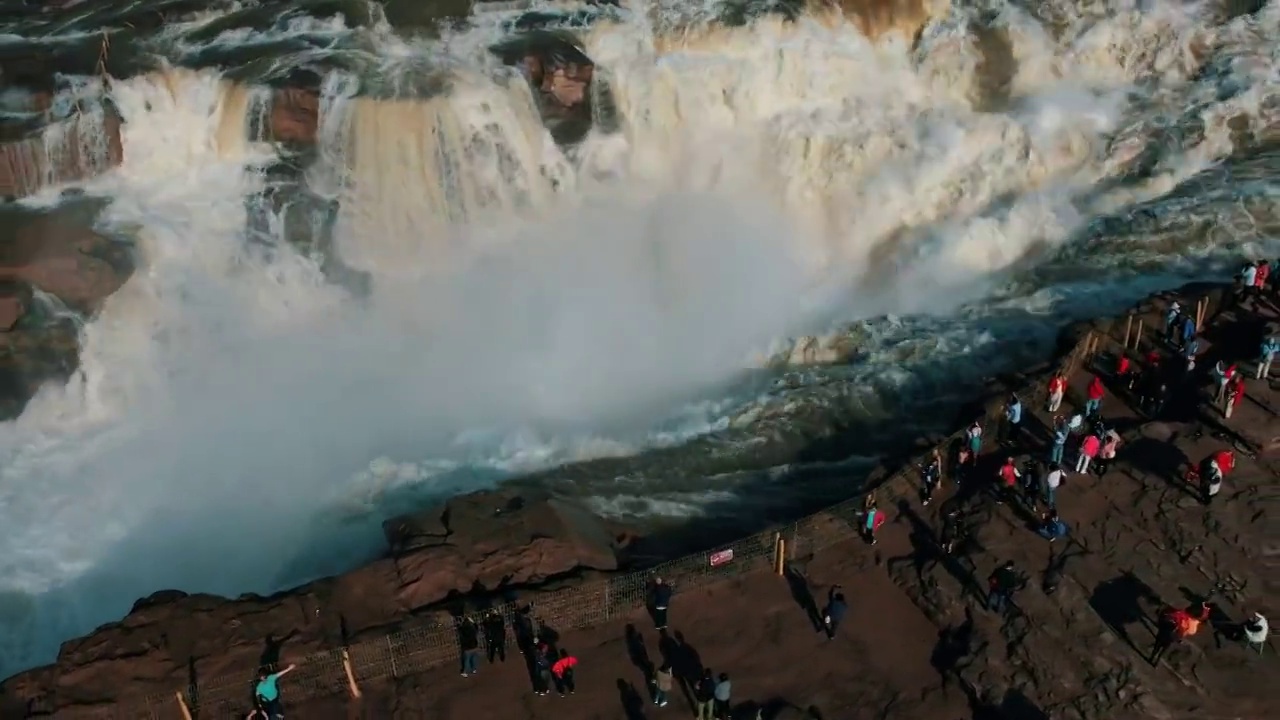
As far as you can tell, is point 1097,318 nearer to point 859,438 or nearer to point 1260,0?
point 859,438

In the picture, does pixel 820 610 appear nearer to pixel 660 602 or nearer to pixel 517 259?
pixel 660 602

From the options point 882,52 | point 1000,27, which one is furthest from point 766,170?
point 1000,27

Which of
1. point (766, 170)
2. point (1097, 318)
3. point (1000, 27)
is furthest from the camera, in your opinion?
point (1000, 27)

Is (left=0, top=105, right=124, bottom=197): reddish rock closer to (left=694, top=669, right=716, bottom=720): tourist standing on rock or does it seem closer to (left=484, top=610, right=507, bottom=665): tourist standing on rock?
(left=484, top=610, right=507, bottom=665): tourist standing on rock

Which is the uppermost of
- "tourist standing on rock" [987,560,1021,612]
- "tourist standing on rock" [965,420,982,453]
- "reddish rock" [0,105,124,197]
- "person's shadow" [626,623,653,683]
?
"reddish rock" [0,105,124,197]

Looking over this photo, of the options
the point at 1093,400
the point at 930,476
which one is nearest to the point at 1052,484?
the point at 930,476

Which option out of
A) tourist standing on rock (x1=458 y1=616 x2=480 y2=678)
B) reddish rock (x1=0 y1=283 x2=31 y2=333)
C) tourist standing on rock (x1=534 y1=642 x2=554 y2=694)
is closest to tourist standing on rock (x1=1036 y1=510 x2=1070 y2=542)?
tourist standing on rock (x1=534 y1=642 x2=554 y2=694)
